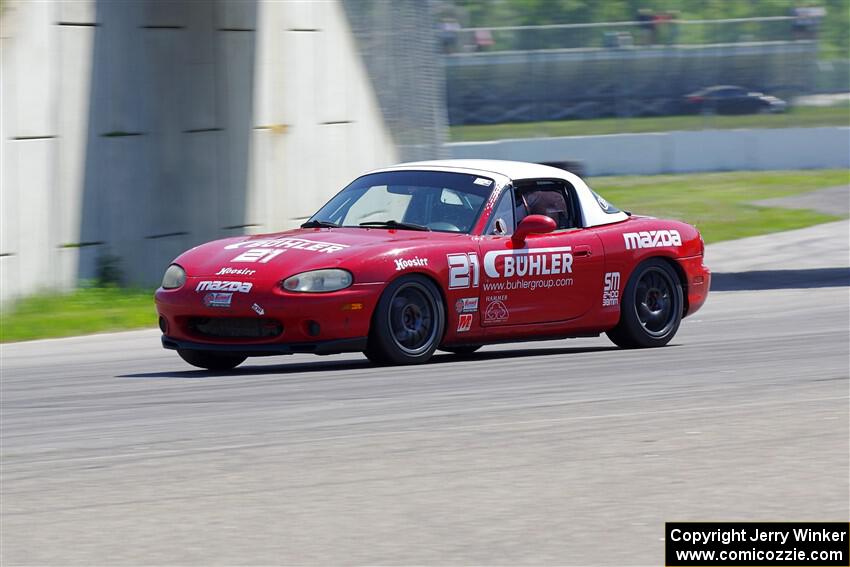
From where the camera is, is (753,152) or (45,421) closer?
(45,421)

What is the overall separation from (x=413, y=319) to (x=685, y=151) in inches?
1091

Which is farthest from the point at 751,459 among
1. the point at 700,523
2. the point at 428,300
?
the point at 428,300

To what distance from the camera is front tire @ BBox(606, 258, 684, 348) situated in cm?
1069

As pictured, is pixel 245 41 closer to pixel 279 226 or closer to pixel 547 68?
pixel 279 226

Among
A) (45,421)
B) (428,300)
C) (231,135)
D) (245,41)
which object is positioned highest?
(245,41)

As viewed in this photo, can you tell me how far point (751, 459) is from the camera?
21.6 feet

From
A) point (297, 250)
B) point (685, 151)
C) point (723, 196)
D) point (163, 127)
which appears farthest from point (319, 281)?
point (685, 151)

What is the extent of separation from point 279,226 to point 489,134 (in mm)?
18117

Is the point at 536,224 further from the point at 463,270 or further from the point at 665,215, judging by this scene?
the point at 665,215

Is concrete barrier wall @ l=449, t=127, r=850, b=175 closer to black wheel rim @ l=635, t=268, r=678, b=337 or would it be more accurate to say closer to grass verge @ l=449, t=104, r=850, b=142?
grass verge @ l=449, t=104, r=850, b=142

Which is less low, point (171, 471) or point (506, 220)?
point (506, 220)

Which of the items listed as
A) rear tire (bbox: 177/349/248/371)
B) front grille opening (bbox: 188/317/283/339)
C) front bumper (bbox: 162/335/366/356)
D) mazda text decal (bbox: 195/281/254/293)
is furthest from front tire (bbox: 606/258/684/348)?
mazda text decal (bbox: 195/281/254/293)

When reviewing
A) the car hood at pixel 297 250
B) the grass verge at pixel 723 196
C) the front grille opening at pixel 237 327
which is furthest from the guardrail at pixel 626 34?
the front grille opening at pixel 237 327

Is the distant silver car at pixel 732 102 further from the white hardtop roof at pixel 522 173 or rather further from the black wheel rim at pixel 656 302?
the white hardtop roof at pixel 522 173
